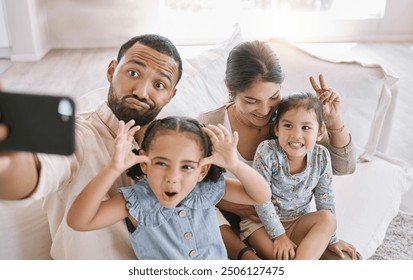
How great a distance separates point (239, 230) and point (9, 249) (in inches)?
13.4

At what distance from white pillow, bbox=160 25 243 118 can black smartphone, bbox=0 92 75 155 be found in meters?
0.41

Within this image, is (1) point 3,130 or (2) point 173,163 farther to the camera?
(2) point 173,163

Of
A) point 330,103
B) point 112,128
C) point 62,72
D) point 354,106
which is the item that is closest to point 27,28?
point 62,72

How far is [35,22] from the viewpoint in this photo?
833 mm

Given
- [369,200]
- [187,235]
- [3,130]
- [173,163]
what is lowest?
[369,200]

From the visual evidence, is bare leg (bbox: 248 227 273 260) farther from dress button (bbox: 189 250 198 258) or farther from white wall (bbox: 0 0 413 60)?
white wall (bbox: 0 0 413 60)

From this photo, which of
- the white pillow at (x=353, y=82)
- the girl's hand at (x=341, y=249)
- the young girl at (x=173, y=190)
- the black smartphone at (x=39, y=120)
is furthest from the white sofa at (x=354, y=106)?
the black smartphone at (x=39, y=120)

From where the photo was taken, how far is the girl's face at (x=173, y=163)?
2.00ft

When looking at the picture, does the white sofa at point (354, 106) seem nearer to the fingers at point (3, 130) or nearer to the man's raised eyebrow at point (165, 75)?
the man's raised eyebrow at point (165, 75)

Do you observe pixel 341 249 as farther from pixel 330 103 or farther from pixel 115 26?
pixel 115 26

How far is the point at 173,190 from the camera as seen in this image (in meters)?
0.62

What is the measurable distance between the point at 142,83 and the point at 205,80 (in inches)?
13.7
